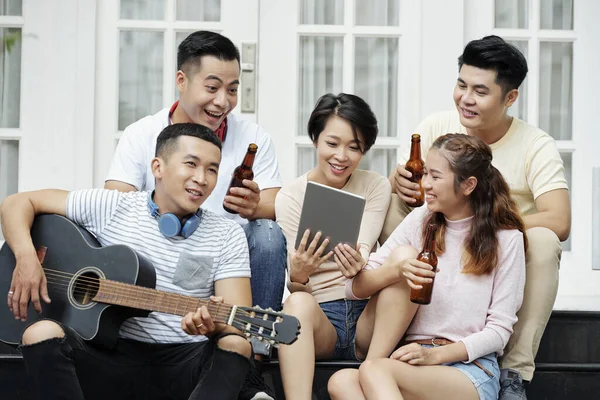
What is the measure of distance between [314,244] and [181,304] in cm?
56

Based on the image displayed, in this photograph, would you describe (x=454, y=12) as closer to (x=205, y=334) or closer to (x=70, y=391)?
(x=205, y=334)

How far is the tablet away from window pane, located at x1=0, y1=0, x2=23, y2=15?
2.11m

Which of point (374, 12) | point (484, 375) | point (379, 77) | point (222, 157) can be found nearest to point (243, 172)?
point (222, 157)

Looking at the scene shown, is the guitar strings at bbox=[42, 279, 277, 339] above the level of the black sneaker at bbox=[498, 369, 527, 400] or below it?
above

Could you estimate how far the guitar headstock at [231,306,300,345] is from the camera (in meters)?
2.76

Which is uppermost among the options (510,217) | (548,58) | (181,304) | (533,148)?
(548,58)

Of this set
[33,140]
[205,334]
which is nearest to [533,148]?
[205,334]

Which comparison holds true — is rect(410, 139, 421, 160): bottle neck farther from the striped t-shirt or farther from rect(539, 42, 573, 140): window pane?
rect(539, 42, 573, 140): window pane

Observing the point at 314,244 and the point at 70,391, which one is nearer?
the point at 70,391

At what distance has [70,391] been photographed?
281cm

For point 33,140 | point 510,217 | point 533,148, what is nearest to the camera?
point 510,217

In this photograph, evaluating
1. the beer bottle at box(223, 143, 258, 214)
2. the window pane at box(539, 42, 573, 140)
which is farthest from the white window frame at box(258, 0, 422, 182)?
the beer bottle at box(223, 143, 258, 214)

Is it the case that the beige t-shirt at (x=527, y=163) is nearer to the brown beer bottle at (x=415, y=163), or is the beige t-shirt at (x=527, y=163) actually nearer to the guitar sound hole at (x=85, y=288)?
the brown beer bottle at (x=415, y=163)

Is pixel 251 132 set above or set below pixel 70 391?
above
